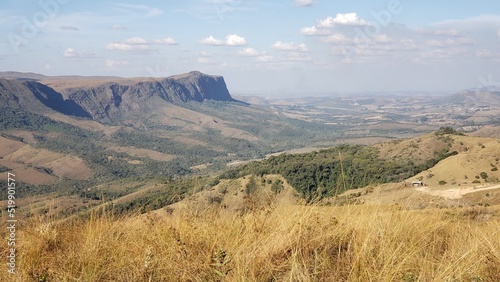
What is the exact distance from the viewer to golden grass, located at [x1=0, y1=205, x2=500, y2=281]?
383 cm

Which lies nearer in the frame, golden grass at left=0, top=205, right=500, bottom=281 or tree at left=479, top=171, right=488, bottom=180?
golden grass at left=0, top=205, right=500, bottom=281

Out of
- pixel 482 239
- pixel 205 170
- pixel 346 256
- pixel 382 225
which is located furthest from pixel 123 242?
pixel 205 170

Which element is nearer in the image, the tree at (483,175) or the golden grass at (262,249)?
the golden grass at (262,249)

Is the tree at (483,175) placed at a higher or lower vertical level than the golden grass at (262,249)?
lower

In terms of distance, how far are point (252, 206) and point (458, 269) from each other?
2.94m

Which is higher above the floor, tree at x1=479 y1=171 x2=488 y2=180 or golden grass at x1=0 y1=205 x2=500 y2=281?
golden grass at x1=0 y1=205 x2=500 y2=281

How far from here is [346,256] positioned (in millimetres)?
4234

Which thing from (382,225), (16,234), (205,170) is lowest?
(205,170)

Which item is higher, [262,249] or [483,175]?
[262,249]

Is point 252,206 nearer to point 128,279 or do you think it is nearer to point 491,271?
point 128,279

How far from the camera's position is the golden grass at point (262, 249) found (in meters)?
3.83

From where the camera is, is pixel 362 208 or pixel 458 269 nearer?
pixel 458 269

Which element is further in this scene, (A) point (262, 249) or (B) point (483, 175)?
(B) point (483, 175)

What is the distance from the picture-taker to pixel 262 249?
4.18 metres
